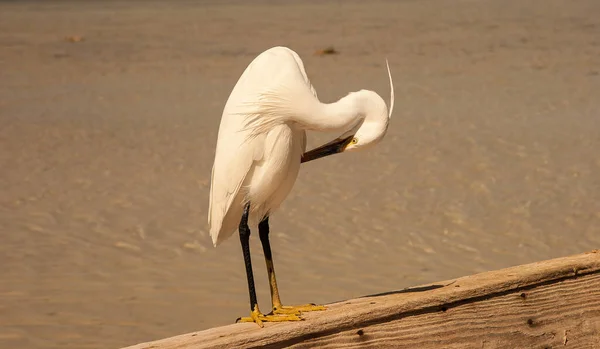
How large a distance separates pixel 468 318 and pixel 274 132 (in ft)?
2.96

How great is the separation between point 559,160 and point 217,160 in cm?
522

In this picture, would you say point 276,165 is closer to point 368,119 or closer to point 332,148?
point 332,148

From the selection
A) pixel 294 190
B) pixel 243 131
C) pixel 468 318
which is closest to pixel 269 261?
pixel 243 131

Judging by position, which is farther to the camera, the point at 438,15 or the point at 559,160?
the point at 438,15

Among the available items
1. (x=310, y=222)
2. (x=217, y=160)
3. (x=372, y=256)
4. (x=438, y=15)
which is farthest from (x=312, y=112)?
(x=438, y=15)

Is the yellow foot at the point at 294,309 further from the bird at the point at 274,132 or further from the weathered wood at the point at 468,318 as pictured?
the weathered wood at the point at 468,318

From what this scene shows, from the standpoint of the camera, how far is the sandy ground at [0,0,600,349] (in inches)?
218

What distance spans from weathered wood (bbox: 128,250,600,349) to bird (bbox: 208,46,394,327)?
47 centimetres

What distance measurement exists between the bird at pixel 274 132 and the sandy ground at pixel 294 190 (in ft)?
6.24

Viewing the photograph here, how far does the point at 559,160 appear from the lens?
7.87 meters

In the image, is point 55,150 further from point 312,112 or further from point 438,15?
point 438,15

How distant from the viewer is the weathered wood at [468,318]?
2.27 metres

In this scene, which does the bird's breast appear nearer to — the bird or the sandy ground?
the bird

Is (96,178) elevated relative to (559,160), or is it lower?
elevated
